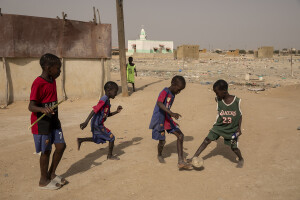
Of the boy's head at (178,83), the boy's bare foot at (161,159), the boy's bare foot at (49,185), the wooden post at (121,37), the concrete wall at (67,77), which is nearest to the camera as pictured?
the boy's bare foot at (49,185)

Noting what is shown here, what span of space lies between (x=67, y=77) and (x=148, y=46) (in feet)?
175

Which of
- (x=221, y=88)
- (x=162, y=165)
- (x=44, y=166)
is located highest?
(x=221, y=88)

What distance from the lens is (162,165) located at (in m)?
3.89

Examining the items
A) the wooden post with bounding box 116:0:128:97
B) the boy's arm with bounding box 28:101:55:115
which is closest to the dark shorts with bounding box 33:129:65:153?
the boy's arm with bounding box 28:101:55:115

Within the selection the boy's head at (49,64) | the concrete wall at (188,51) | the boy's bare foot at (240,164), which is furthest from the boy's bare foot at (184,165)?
the concrete wall at (188,51)

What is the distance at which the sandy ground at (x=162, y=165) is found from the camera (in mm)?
3078

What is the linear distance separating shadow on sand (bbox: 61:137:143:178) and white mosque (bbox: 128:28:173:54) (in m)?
56.5

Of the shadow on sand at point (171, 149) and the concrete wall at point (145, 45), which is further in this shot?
the concrete wall at point (145, 45)

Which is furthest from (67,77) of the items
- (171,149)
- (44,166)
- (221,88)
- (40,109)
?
(221,88)

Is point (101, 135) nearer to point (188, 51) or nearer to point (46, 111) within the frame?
point (46, 111)

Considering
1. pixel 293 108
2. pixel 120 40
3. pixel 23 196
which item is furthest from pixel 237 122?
pixel 120 40

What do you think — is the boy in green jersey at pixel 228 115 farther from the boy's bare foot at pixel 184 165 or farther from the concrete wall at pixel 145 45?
the concrete wall at pixel 145 45

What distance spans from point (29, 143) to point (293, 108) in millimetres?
6783

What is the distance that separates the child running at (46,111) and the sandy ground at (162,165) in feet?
1.70
